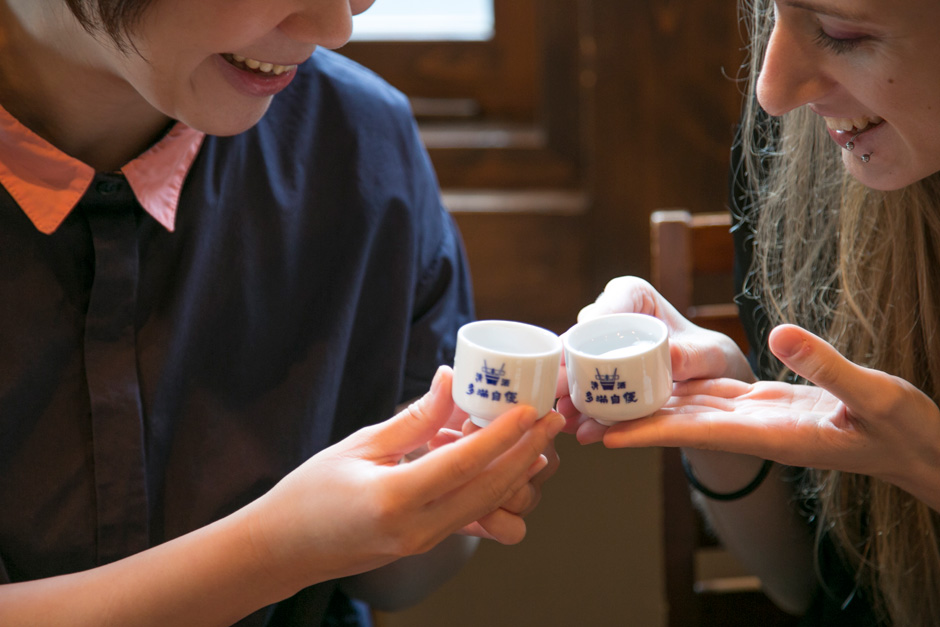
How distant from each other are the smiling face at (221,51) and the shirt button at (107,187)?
0.11 metres

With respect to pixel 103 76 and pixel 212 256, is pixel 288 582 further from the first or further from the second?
pixel 103 76

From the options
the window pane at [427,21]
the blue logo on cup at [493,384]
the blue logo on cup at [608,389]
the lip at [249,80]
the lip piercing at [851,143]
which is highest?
the window pane at [427,21]

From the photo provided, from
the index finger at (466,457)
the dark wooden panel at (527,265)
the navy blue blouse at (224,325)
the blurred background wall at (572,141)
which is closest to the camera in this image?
the index finger at (466,457)

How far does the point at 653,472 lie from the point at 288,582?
47.0 inches

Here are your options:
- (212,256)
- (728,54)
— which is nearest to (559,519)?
(728,54)

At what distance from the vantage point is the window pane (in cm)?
171

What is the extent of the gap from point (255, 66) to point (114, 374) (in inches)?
14.7

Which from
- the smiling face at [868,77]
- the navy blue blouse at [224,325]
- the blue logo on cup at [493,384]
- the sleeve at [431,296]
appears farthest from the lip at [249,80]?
the smiling face at [868,77]

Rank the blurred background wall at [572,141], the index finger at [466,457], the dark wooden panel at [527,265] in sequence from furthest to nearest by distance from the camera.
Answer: the dark wooden panel at [527,265] < the blurred background wall at [572,141] < the index finger at [466,457]

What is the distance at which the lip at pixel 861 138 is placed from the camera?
0.92m

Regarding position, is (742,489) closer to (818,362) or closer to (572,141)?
(818,362)

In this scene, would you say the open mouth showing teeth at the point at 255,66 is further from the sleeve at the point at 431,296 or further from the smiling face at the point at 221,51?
the sleeve at the point at 431,296

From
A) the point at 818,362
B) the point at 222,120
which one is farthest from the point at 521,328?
the point at 222,120

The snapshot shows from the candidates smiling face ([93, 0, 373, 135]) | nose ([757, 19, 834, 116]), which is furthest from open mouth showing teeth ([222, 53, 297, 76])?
nose ([757, 19, 834, 116])
